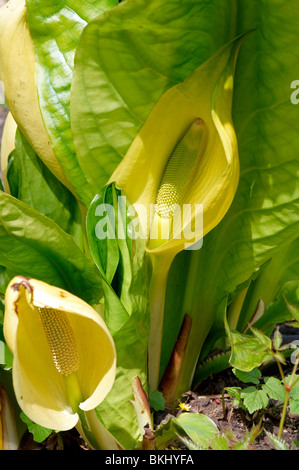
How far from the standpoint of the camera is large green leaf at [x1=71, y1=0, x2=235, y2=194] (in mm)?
718

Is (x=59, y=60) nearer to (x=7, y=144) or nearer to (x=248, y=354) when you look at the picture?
(x=7, y=144)

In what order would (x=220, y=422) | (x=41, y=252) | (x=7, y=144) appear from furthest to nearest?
(x=7, y=144) → (x=220, y=422) → (x=41, y=252)

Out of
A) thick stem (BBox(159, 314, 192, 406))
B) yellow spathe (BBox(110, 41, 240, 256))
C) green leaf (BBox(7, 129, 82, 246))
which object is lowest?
thick stem (BBox(159, 314, 192, 406))

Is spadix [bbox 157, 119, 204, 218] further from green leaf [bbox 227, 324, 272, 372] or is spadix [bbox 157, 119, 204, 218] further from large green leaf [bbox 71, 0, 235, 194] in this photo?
green leaf [bbox 227, 324, 272, 372]

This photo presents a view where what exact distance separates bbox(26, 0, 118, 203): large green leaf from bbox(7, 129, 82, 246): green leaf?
70 millimetres

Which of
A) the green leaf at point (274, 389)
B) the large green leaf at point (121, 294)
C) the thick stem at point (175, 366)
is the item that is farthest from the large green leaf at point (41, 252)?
the green leaf at point (274, 389)

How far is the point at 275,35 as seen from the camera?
2.46ft

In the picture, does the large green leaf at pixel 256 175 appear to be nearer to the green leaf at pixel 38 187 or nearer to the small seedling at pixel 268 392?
the small seedling at pixel 268 392

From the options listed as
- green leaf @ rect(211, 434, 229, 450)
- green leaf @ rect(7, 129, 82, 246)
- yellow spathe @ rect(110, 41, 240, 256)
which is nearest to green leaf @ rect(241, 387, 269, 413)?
green leaf @ rect(211, 434, 229, 450)

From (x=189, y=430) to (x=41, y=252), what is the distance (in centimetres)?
31

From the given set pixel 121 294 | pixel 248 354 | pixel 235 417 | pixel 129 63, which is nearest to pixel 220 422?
pixel 235 417

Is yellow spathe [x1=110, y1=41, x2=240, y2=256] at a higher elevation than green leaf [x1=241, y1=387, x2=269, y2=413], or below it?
higher

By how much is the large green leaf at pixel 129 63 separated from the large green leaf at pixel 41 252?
123 mm

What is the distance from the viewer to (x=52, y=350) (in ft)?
2.27
